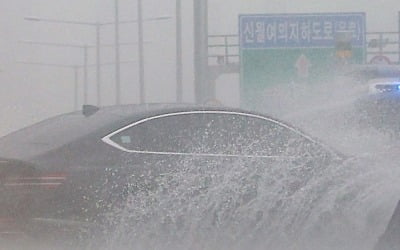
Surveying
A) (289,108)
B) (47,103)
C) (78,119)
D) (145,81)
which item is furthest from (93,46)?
(78,119)

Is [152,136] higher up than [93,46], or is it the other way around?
[93,46]

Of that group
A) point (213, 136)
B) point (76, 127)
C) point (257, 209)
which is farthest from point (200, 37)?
point (257, 209)

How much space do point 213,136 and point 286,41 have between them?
47.3 ft

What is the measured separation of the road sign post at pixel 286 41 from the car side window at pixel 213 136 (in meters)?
13.5

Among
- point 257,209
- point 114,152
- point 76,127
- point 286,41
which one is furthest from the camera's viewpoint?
point 286,41

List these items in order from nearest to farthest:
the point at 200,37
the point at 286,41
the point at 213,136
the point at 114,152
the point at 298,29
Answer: the point at 114,152
the point at 213,136
the point at 200,37
the point at 298,29
the point at 286,41

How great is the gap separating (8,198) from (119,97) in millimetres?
13452

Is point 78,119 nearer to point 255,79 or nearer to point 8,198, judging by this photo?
point 8,198

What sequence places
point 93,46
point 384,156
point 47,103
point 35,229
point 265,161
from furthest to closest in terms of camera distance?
point 93,46 < point 47,103 < point 384,156 < point 265,161 < point 35,229

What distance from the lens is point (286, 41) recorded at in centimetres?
2133

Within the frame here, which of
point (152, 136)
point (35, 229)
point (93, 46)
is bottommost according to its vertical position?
point (35, 229)

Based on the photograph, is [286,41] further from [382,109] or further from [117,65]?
[382,109]

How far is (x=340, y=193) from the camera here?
6.77 metres

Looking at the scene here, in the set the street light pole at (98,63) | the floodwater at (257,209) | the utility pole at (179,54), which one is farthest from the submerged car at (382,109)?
the street light pole at (98,63)
